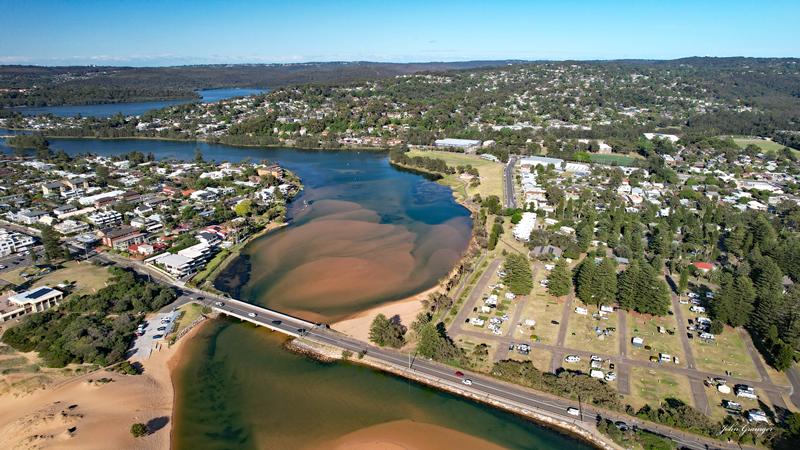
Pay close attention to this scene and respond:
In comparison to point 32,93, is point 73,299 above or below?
below

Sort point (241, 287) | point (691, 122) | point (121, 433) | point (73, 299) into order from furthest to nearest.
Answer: point (691, 122) → point (241, 287) → point (73, 299) → point (121, 433)

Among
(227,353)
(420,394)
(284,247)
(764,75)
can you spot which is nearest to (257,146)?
(284,247)

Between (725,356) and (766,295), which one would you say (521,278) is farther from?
(766,295)

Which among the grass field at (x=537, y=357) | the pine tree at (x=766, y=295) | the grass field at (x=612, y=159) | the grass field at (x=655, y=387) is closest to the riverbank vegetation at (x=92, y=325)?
the grass field at (x=537, y=357)

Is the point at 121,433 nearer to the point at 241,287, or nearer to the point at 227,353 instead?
the point at 227,353

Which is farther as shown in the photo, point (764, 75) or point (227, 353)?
point (764, 75)

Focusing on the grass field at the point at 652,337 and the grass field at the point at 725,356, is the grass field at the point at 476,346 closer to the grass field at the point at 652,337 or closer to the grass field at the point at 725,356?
the grass field at the point at 652,337

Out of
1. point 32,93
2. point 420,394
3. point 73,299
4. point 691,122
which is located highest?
point 32,93
